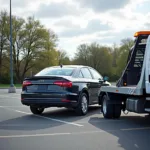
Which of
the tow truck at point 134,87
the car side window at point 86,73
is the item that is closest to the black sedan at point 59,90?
the car side window at point 86,73

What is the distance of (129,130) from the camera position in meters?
7.82

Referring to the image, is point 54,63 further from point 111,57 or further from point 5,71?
point 111,57

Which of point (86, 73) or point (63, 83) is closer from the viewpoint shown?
point (63, 83)

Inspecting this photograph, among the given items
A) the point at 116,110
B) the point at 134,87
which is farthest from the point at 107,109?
the point at 134,87

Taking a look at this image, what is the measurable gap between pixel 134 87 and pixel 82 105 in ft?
8.80

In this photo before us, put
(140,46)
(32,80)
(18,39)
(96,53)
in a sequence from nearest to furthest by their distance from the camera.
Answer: (140,46)
(32,80)
(18,39)
(96,53)

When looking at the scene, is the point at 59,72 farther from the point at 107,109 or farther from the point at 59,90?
the point at 107,109

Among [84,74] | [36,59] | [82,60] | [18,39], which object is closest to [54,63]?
[36,59]

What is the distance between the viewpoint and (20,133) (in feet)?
24.5

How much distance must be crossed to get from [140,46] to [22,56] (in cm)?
5073

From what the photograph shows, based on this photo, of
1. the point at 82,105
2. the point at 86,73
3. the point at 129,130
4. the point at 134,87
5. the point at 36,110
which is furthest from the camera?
the point at 86,73

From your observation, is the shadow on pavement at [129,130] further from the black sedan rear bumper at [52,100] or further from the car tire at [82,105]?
the black sedan rear bumper at [52,100]

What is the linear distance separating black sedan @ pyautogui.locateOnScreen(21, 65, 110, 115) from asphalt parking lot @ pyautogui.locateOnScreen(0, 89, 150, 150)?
19.1 inches

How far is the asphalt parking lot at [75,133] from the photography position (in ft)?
20.1
